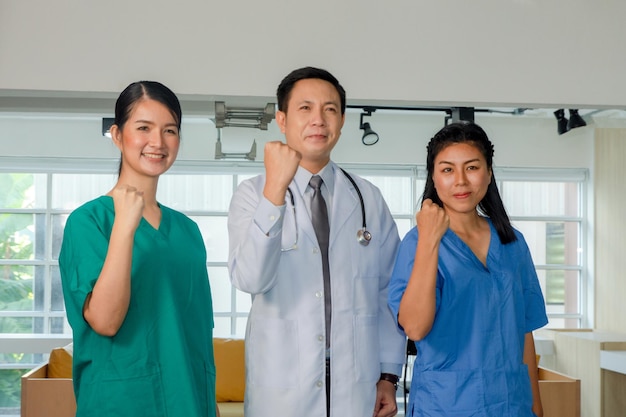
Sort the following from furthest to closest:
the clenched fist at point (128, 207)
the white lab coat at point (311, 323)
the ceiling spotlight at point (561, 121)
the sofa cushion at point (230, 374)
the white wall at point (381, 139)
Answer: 1. the white wall at point (381, 139)
2. the ceiling spotlight at point (561, 121)
3. the sofa cushion at point (230, 374)
4. the white lab coat at point (311, 323)
5. the clenched fist at point (128, 207)

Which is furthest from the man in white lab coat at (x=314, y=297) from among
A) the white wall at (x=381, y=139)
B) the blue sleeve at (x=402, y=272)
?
the white wall at (x=381, y=139)

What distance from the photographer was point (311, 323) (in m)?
2.06

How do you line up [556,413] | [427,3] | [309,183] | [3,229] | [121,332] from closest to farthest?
1. [121,332]
2. [309,183]
3. [427,3]
4. [556,413]
5. [3,229]

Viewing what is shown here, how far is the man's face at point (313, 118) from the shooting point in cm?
209

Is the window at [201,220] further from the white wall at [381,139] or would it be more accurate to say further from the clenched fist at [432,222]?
the clenched fist at [432,222]

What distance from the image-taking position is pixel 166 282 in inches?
Answer: 69.6

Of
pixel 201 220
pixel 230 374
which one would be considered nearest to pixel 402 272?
pixel 230 374

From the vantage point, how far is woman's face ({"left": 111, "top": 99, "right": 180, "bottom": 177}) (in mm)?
1787

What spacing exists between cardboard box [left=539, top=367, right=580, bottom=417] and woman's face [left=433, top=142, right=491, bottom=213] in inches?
128

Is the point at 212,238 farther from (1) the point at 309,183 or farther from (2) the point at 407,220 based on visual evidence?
(1) the point at 309,183

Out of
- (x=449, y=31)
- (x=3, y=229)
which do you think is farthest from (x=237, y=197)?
(x=3, y=229)

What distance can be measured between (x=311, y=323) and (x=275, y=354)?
0.43 ft

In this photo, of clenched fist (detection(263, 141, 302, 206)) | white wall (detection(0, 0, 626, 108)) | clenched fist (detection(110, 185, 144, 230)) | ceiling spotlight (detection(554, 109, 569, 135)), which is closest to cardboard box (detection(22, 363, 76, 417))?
white wall (detection(0, 0, 626, 108))

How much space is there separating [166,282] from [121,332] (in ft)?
0.51
